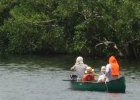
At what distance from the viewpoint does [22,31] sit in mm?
69688

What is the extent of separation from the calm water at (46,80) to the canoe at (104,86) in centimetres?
33

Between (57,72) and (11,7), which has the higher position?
(11,7)

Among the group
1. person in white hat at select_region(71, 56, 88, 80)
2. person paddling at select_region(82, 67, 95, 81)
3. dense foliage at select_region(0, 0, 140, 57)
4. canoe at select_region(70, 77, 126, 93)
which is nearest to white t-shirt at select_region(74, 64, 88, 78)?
person in white hat at select_region(71, 56, 88, 80)

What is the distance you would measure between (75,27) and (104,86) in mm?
29754

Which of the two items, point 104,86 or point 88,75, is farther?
point 88,75

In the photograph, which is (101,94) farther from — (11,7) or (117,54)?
Result: (11,7)

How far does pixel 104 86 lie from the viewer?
123 ft

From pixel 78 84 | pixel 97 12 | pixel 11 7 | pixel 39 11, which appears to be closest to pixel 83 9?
pixel 97 12

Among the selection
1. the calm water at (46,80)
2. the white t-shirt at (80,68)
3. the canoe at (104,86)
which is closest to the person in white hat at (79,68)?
the white t-shirt at (80,68)

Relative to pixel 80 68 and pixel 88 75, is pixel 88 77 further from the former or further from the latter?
pixel 80 68

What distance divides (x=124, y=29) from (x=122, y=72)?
13.8 metres

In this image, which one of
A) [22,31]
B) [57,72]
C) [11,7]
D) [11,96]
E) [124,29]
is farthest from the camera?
[11,7]

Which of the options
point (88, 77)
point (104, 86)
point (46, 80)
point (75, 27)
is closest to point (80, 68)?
point (88, 77)

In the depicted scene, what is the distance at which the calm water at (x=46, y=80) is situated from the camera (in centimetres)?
3622
